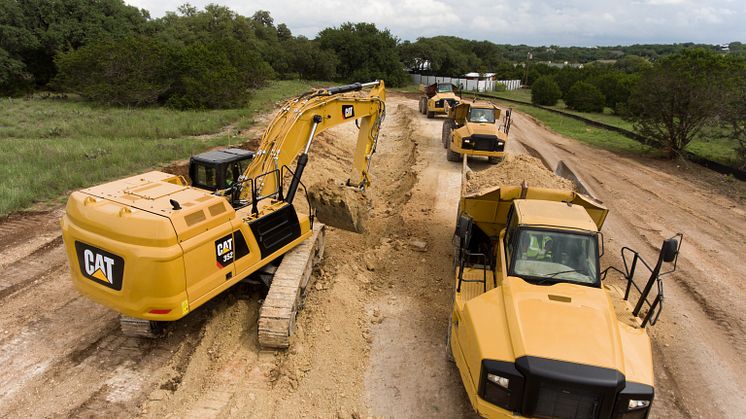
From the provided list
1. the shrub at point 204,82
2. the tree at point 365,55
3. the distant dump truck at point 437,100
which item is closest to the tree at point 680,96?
the distant dump truck at point 437,100

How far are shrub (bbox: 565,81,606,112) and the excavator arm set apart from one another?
32.1 metres

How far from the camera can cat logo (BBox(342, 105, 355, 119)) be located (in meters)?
9.57

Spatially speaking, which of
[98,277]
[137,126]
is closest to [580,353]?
[98,277]

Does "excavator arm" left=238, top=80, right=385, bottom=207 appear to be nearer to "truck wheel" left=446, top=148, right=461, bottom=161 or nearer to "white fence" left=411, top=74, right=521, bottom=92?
"truck wheel" left=446, top=148, right=461, bottom=161

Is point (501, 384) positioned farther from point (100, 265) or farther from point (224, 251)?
point (100, 265)

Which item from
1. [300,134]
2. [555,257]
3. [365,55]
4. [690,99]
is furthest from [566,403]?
[365,55]

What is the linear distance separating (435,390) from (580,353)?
2173 mm

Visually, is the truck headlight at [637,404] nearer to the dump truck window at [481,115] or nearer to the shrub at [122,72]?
the dump truck window at [481,115]

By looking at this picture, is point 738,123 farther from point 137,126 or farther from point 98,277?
point 137,126

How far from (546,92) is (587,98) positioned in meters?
3.95

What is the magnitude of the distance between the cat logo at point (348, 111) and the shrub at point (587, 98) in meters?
33.1

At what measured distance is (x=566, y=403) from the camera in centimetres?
440

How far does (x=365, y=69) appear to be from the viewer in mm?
55406

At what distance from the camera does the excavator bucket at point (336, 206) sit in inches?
375
